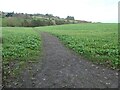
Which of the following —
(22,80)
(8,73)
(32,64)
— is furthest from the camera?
(32,64)

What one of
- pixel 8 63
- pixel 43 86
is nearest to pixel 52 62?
pixel 8 63

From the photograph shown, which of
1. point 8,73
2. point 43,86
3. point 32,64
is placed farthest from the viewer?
point 32,64

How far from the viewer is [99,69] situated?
54.1 ft

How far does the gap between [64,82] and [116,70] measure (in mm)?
3951

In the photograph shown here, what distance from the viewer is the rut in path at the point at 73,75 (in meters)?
13.4

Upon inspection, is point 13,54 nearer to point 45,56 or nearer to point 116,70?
point 45,56

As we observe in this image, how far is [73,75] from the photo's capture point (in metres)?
15.0

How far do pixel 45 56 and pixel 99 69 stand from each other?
17.6 feet

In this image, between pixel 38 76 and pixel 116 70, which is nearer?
pixel 38 76

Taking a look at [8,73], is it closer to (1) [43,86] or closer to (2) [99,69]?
(1) [43,86]

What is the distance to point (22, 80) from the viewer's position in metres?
14.2

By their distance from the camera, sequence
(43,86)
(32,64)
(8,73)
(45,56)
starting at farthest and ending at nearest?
(45,56) → (32,64) → (8,73) → (43,86)

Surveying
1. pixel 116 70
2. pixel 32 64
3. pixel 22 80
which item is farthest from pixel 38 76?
pixel 116 70

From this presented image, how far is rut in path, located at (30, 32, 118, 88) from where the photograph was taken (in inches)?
528
